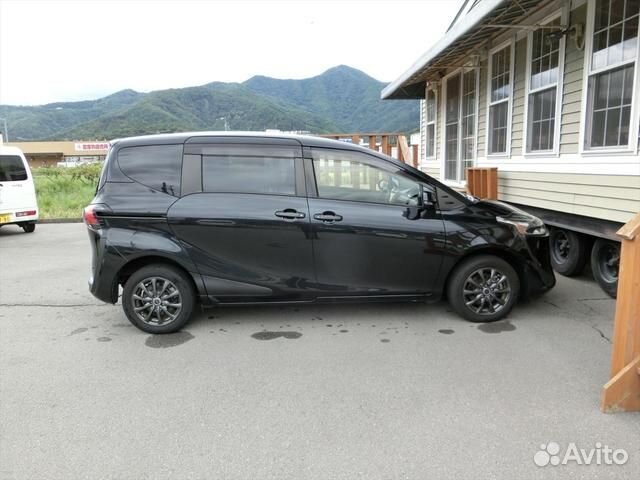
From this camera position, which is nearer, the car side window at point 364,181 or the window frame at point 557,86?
the car side window at point 364,181

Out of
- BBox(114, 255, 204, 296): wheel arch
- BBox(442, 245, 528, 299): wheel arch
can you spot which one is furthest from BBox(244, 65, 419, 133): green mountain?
BBox(114, 255, 204, 296): wheel arch

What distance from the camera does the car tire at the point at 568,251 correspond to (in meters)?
6.25

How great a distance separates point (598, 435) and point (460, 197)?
8.10ft

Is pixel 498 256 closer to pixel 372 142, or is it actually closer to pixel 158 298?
pixel 158 298

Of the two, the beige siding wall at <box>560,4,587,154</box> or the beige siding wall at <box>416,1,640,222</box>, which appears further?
A: the beige siding wall at <box>560,4,587,154</box>

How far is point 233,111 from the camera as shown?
207ft

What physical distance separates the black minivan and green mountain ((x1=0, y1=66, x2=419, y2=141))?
39.2 m

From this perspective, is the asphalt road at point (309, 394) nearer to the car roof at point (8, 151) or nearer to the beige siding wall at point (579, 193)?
the beige siding wall at point (579, 193)

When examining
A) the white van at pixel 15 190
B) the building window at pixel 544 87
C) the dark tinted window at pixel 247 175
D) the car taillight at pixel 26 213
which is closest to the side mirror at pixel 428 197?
the dark tinted window at pixel 247 175

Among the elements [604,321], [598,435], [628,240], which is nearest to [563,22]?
[604,321]

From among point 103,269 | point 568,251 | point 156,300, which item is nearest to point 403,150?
point 568,251

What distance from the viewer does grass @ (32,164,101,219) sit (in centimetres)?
1512

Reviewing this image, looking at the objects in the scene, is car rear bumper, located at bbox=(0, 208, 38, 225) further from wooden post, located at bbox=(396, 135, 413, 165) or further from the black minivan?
wooden post, located at bbox=(396, 135, 413, 165)

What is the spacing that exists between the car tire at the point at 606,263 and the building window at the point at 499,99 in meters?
2.78
